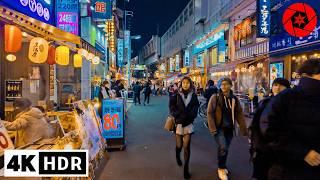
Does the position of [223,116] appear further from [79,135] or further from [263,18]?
[263,18]

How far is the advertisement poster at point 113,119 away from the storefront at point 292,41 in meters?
5.69

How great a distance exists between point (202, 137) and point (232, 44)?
17.4 metres

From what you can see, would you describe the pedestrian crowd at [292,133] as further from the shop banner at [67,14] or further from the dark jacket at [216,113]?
the shop banner at [67,14]

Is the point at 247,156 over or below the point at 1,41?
below

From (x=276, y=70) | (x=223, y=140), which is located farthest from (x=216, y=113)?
(x=276, y=70)

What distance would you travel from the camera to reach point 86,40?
869 inches

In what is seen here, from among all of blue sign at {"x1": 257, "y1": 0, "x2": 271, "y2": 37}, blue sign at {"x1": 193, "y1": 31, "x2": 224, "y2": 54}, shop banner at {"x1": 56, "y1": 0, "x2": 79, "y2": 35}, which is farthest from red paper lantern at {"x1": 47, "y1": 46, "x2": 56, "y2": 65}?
blue sign at {"x1": 193, "y1": 31, "x2": 224, "y2": 54}

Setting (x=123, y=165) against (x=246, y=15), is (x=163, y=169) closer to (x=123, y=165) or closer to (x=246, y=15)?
(x=123, y=165)

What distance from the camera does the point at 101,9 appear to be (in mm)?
24672

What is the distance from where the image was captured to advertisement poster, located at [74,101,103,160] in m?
6.17

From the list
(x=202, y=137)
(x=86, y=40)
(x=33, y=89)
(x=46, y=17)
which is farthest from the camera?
(x=86, y=40)

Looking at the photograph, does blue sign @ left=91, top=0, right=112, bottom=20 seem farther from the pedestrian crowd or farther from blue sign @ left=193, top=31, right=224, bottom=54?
the pedestrian crowd

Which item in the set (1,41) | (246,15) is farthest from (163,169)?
(246,15)

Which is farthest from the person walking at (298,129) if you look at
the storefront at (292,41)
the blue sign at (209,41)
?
the blue sign at (209,41)
